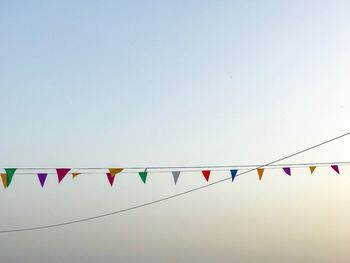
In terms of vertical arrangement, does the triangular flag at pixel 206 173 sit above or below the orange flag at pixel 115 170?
below

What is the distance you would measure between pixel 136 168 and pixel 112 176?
23.7 inches

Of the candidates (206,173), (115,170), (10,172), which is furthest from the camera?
(206,173)

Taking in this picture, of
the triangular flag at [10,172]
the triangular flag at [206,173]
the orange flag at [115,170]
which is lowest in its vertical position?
the triangular flag at [206,173]

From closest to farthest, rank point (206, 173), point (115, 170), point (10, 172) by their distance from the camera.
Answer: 1. point (10, 172)
2. point (115, 170)
3. point (206, 173)

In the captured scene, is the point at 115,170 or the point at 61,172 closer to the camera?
the point at 61,172

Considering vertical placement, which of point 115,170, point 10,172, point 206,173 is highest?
point 10,172

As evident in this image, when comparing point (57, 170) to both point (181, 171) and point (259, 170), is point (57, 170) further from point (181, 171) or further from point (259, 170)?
point (259, 170)

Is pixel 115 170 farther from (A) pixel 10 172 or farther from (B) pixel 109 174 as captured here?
(A) pixel 10 172

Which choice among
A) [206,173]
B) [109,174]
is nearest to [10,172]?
[109,174]

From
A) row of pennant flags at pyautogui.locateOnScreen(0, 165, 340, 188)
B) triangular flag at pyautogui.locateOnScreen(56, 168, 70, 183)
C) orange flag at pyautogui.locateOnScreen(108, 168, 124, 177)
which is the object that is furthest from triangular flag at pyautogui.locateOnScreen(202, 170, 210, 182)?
triangular flag at pyautogui.locateOnScreen(56, 168, 70, 183)

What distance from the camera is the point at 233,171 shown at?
1095 cm

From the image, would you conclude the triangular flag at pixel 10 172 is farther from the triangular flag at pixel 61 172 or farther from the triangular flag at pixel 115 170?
the triangular flag at pixel 115 170

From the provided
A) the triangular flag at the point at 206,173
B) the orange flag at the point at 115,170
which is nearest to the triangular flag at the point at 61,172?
the orange flag at the point at 115,170

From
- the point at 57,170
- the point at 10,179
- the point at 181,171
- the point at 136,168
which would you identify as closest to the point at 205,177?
the point at 181,171
